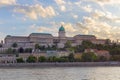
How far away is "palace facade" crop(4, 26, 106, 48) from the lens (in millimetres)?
127938

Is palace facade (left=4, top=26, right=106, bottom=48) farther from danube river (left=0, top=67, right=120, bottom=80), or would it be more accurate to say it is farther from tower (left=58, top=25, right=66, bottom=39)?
danube river (left=0, top=67, right=120, bottom=80)

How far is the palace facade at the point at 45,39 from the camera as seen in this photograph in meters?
128

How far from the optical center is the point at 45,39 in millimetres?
131750

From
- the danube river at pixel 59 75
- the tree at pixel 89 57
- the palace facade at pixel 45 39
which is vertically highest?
the palace facade at pixel 45 39

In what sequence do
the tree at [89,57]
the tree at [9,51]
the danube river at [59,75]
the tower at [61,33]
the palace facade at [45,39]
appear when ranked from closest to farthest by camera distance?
the danube river at [59,75]
the tree at [89,57]
the tree at [9,51]
the palace facade at [45,39]
the tower at [61,33]

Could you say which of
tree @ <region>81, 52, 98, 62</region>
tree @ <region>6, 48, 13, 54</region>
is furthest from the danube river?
tree @ <region>6, 48, 13, 54</region>

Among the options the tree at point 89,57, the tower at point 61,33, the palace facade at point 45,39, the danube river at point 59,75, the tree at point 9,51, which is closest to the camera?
the danube river at point 59,75

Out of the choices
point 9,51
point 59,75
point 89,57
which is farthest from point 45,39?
point 59,75

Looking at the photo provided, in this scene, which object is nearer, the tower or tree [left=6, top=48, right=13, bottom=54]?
tree [left=6, top=48, right=13, bottom=54]

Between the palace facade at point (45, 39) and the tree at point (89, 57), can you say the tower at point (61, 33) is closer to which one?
the palace facade at point (45, 39)

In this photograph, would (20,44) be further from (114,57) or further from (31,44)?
(114,57)

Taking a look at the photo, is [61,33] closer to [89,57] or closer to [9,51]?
[9,51]

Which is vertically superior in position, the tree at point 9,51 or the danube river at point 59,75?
the tree at point 9,51

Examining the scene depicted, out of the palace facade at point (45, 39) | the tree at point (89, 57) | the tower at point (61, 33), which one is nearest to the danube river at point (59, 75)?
the tree at point (89, 57)
